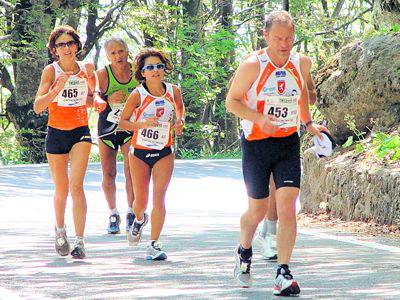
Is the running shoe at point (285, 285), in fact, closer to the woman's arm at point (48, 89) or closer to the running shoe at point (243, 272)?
the running shoe at point (243, 272)

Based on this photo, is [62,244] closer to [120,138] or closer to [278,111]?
[120,138]

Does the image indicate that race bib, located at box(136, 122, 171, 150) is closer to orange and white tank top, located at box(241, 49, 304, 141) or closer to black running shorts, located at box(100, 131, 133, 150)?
black running shorts, located at box(100, 131, 133, 150)

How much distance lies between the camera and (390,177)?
502 inches

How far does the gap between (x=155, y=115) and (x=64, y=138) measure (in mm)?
829

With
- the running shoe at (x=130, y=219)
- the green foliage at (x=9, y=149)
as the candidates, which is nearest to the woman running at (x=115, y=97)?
the running shoe at (x=130, y=219)

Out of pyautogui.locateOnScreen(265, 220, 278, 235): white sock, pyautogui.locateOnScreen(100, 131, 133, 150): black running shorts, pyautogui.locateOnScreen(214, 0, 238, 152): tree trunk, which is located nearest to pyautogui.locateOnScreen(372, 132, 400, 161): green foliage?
pyautogui.locateOnScreen(100, 131, 133, 150): black running shorts

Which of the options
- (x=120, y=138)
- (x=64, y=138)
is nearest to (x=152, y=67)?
(x=64, y=138)

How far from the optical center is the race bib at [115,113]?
12820mm

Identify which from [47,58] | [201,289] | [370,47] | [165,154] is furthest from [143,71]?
[47,58]

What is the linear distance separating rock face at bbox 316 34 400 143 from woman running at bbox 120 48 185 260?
15.4 feet

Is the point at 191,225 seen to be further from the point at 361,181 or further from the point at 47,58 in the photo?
the point at 47,58

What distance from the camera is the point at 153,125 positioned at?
35.1 feet

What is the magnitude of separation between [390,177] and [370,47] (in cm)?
298

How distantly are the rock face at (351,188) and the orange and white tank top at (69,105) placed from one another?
362cm
